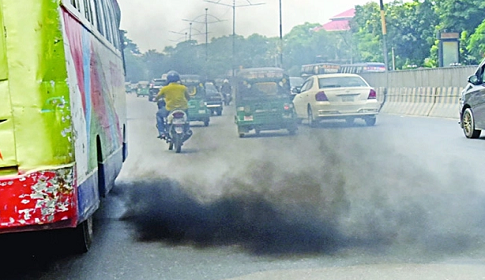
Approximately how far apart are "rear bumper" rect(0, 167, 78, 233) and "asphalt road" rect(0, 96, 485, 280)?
1133 millimetres

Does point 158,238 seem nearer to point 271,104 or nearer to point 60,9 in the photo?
point 60,9

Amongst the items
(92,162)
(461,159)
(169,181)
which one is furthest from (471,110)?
(92,162)

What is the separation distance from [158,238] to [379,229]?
198 centimetres

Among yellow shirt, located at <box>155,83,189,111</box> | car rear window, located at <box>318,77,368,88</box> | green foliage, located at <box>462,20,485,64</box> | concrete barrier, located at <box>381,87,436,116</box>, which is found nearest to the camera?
yellow shirt, located at <box>155,83,189,111</box>

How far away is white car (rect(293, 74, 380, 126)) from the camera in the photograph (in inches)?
878

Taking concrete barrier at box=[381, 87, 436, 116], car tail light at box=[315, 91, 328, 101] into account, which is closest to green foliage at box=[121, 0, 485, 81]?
car tail light at box=[315, 91, 328, 101]

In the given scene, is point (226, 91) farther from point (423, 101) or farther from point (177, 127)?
point (423, 101)

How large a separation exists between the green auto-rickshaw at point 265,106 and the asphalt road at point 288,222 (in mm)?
6321

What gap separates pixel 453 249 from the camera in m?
6.44

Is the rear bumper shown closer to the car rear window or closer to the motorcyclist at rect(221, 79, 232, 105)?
the motorcyclist at rect(221, 79, 232, 105)

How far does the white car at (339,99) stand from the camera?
22.3 metres

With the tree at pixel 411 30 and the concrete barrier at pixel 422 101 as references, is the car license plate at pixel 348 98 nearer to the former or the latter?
the concrete barrier at pixel 422 101

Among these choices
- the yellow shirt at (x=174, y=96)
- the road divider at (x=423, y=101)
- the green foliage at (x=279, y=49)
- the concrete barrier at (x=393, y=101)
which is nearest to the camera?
the green foliage at (x=279, y=49)

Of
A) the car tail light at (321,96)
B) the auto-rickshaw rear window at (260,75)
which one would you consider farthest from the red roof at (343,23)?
the auto-rickshaw rear window at (260,75)
